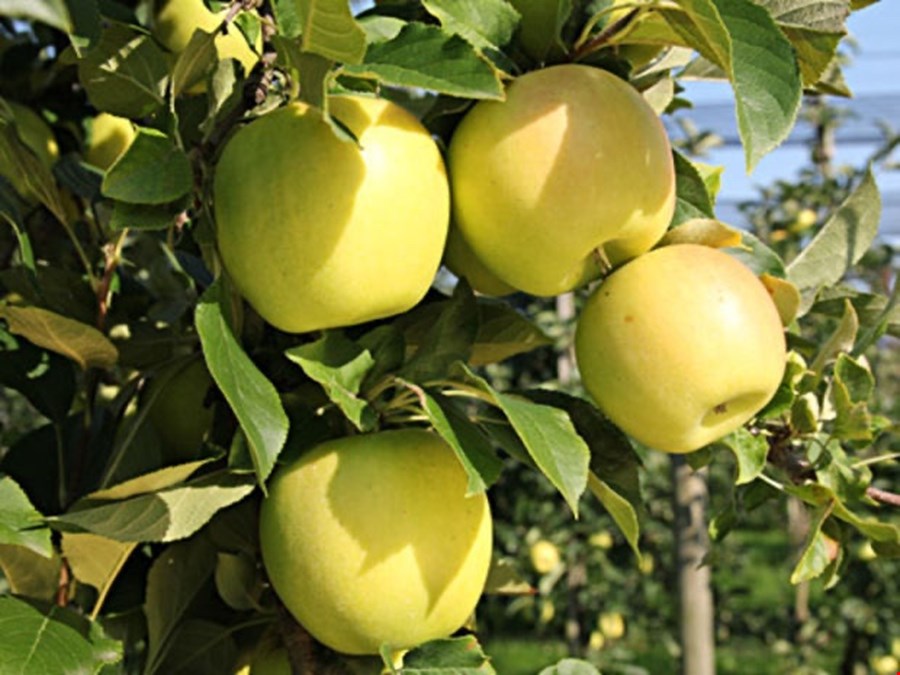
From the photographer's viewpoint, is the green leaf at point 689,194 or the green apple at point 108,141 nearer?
the green leaf at point 689,194

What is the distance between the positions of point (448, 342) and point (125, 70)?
0.27 metres

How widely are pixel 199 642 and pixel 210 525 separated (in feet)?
0.31

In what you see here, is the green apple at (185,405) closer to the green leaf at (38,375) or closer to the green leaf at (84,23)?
the green leaf at (38,375)

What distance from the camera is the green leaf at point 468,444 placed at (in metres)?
0.61

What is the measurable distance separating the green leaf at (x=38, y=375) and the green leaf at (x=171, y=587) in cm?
16

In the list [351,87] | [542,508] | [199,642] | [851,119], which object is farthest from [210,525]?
[851,119]

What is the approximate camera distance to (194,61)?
2.29ft

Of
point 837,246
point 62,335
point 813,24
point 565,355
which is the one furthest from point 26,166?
point 565,355

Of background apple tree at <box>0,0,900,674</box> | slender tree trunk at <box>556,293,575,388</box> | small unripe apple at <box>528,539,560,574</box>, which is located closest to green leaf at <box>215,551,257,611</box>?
background apple tree at <box>0,0,900,674</box>

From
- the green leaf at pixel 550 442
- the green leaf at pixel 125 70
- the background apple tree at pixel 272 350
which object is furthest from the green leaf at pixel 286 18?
the green leaf at pixel 550 442

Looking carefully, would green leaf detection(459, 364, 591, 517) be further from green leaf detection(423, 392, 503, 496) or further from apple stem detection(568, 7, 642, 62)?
apple stem detection(568, 7, 642, 62)

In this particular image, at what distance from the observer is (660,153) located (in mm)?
663

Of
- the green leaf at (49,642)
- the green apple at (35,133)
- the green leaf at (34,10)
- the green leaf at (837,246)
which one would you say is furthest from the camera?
the green apple at (35,133)

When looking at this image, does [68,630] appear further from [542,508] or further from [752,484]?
[542,508]
